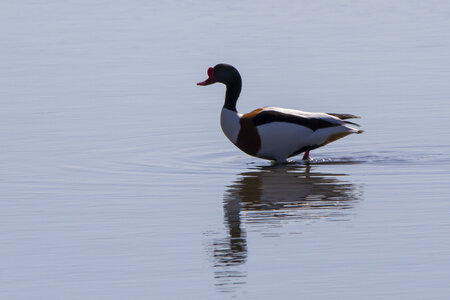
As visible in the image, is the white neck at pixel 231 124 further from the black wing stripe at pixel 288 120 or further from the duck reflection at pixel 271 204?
the duck reflection at pixel 271 204

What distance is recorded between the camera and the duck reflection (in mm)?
7984

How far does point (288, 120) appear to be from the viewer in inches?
476

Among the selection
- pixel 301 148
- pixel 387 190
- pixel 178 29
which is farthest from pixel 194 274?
pixel 178 29

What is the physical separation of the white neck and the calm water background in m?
0.32

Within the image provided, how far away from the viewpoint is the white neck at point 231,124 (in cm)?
1222

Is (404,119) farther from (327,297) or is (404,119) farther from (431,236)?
(327,297)

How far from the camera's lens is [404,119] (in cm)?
1412

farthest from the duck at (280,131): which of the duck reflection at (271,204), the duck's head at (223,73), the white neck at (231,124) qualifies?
the duck's head at (223,73)

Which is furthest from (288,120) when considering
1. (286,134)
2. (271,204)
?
(271,204)

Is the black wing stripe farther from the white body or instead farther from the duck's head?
the duck's head

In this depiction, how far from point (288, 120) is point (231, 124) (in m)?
0.62

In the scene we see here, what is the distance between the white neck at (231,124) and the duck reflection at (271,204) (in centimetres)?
45

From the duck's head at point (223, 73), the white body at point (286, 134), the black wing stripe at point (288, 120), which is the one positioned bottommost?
the white body at point (286, 134)

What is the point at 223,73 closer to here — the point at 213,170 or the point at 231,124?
the point at 231,124
